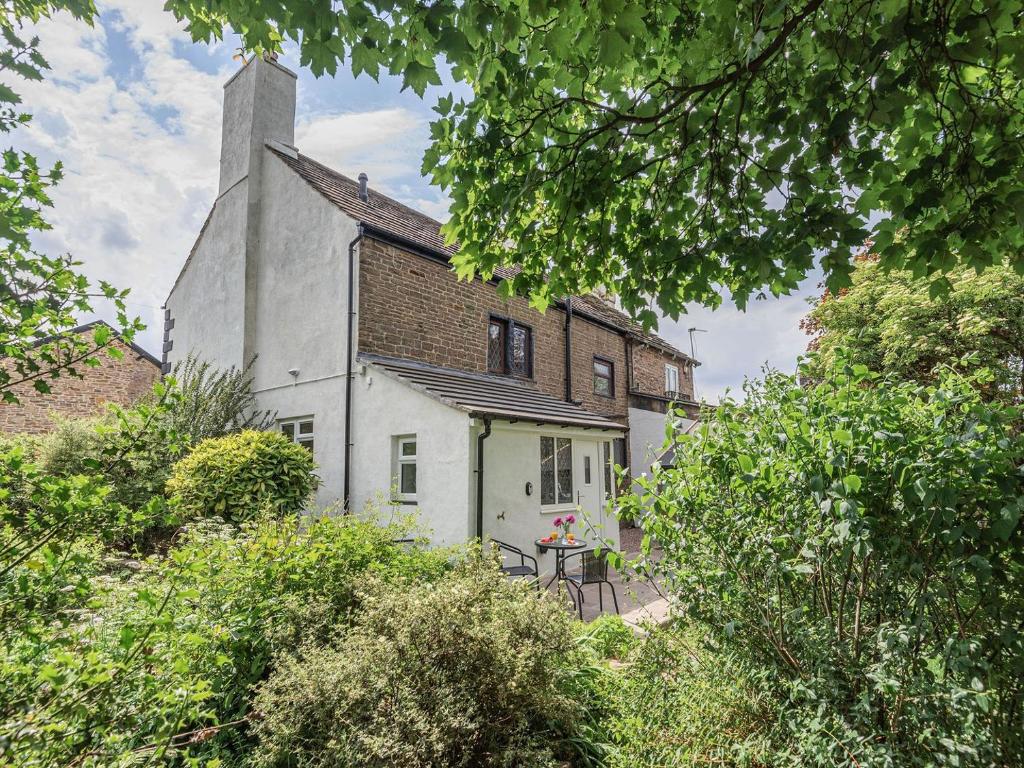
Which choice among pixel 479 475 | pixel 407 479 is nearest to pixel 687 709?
pixel 479 475

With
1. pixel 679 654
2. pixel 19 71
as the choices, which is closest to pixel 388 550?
pixel 679 654

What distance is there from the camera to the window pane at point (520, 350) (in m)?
15.0

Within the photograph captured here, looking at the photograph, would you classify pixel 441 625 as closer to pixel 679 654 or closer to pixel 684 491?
pixel 679 654

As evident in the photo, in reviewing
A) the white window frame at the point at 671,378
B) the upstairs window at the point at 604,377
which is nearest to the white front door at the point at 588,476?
the upstairs window at the point at 604,377

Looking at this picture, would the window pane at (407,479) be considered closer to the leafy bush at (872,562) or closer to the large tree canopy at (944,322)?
the leafy bush at (872,562)

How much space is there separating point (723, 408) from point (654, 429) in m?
17.7

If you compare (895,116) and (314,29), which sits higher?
(314,29)

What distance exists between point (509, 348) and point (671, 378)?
11.4m

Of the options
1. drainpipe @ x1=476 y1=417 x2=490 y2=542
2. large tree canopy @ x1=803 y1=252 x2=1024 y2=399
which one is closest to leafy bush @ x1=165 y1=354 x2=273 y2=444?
drainpipe @ x1=476 y1=417 x2=490 y2=542

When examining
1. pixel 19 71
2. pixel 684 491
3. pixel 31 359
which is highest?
pixel 19 71

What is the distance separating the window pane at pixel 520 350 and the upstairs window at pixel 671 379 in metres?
9.87

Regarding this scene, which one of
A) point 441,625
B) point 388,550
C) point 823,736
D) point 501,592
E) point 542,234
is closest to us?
point 823,736

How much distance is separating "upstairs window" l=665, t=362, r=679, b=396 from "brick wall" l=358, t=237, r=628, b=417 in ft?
27.3

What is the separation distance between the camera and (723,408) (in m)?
2.92
